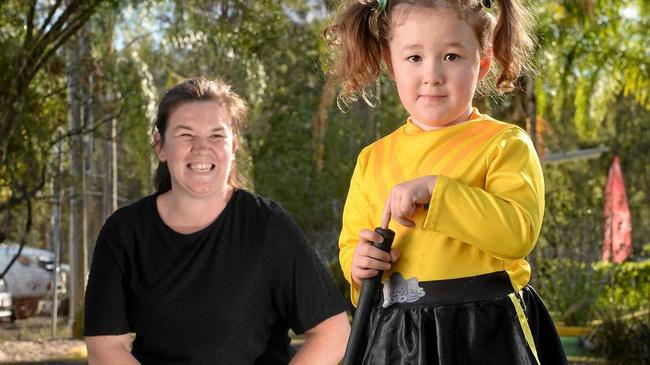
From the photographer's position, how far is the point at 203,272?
12.1 feet

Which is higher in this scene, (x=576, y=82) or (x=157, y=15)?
(x=157, y=15)

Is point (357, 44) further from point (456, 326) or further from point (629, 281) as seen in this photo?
point (629, 281)

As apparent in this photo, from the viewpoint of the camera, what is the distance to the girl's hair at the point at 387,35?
2531 millimetres

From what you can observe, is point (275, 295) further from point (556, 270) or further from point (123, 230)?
point (556, 270)

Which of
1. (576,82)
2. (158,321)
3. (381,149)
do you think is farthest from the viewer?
(576,82)

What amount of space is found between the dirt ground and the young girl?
32.3ft

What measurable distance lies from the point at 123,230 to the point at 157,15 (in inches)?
553

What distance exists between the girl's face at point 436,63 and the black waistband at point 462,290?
35 centimetres

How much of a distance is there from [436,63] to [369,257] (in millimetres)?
438

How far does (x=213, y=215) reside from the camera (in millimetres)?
A: 3789

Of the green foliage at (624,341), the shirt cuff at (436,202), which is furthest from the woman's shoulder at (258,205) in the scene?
the green foliage at (624,341)

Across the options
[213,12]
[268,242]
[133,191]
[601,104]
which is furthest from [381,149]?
[133,191]

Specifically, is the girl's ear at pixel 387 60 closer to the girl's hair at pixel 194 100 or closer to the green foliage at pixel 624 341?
the girl's hair at pixel 194 100

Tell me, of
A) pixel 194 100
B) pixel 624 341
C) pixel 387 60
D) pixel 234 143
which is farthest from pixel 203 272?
pixel 624 341
